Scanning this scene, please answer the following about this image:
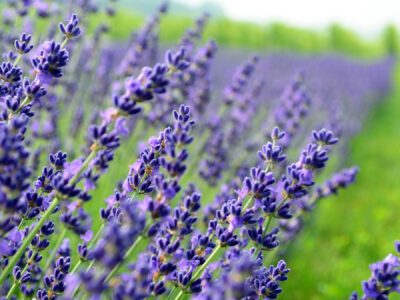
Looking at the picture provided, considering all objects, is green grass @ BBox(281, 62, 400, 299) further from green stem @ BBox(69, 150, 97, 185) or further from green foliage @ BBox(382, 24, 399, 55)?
green foliage @ BBox(382, 24, 399, 55)

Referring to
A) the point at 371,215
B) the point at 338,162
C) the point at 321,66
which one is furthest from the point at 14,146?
the point at 321,66

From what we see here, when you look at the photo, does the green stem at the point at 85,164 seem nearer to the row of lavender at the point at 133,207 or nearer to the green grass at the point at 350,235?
the row of lavender at the point at 133,207

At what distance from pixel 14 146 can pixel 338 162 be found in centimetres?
524

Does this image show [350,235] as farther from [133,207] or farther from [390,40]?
[390,40]

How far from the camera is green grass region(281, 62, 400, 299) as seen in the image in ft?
10.0

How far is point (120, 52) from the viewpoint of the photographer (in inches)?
327

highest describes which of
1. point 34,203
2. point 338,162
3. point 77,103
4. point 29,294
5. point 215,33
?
point 215,33

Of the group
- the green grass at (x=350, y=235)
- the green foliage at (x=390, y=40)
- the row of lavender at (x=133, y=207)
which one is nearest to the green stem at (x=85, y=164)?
the row of lavender at (x=133, y=207)

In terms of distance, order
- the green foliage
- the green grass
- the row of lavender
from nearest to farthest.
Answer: the row of lavender → the green grass → the green foliage

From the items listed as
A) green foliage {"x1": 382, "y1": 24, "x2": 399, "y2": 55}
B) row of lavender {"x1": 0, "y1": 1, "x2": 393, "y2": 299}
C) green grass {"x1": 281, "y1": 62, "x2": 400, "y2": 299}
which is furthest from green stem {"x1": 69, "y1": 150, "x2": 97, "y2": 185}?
green foliage {"x1": 382, "y1": 24, "x2": 399, "y2": 55}

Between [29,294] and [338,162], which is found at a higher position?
[338,162]

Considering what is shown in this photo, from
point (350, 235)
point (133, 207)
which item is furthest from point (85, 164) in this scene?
point (350, 235)

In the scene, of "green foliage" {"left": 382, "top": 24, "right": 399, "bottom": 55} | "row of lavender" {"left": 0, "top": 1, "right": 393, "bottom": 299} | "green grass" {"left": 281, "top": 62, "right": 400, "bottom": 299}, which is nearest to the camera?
"row of lavender" {"left": 0, "top": 1, "right": 393, "bottom": 299}

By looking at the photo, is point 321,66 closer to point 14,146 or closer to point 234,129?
point 234,129
